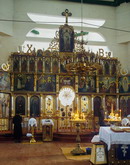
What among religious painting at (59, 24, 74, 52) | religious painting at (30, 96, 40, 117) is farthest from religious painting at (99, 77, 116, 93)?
religious painting at (30, 96, 40, 117)

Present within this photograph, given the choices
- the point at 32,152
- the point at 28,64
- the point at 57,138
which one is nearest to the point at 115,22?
the point at 28,64

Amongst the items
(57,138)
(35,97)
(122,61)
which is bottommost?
(57,138)

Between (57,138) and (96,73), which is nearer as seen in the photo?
(57,138)

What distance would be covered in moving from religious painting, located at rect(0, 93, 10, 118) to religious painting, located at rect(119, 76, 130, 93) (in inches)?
313

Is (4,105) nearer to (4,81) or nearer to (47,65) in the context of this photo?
(4,81)

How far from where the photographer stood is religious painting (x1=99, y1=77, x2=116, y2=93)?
1664 centimetres

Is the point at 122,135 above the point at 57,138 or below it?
above

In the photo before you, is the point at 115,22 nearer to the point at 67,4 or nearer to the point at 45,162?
the point at 67,4

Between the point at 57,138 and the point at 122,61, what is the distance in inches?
344

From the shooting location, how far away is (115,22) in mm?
19219

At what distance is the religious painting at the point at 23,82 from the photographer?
1556 centimetres

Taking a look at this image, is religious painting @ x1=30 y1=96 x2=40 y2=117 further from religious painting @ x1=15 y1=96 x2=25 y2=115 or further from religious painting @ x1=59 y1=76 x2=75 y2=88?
religious painting @ x1=59 y1=76 x2=75 y2=88

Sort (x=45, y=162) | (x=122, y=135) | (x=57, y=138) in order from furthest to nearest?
(x=57, y=138), (x=45, y=162), (x=122, y=135)

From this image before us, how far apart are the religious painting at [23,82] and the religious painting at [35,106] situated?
0.70 metres
